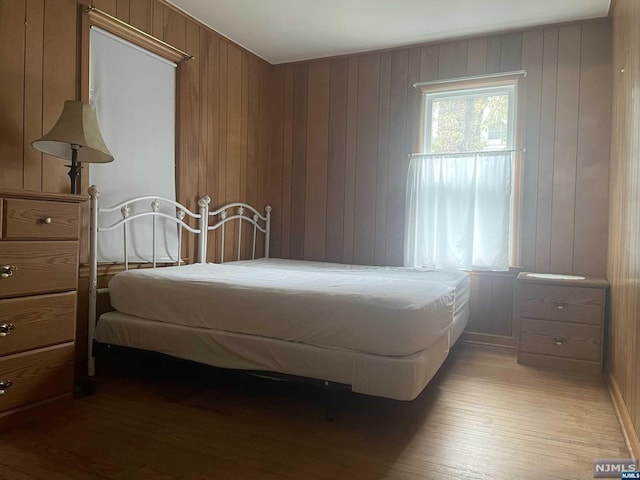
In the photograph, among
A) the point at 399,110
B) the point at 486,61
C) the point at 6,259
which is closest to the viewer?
the point at 6,259

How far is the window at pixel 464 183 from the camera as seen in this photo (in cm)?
339

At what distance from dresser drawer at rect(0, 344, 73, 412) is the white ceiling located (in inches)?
97.3

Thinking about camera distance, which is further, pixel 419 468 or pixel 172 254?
pixel 172 254

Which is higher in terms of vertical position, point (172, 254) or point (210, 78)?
point (210, 78)

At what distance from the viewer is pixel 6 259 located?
6.00 feet

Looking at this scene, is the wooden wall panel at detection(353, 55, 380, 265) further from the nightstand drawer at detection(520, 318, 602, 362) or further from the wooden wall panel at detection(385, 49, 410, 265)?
the nightstand drawer at detection(520, 318, 602, 362)

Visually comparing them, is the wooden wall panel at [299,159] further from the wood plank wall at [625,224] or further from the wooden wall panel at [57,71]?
the wood plank wall at [625,224]

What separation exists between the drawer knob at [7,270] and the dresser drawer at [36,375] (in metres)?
0.34

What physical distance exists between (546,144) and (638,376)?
2.09 metres

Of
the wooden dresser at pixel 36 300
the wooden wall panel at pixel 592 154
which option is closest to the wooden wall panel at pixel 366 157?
the wooden wall panel at pixel 592 154

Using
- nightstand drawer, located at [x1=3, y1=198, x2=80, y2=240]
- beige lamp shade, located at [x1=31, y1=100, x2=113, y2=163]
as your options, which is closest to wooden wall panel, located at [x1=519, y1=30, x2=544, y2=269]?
beige lamp shade, located at [x1=31, y1=100, x2=113, y2=163]

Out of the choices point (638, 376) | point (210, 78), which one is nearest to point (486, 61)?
point (210, 78)

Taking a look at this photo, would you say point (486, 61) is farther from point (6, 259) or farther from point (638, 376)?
point (6, 259)

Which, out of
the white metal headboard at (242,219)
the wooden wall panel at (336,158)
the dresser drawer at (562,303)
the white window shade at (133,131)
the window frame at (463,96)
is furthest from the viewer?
the wooden wall panel at (336,158)
